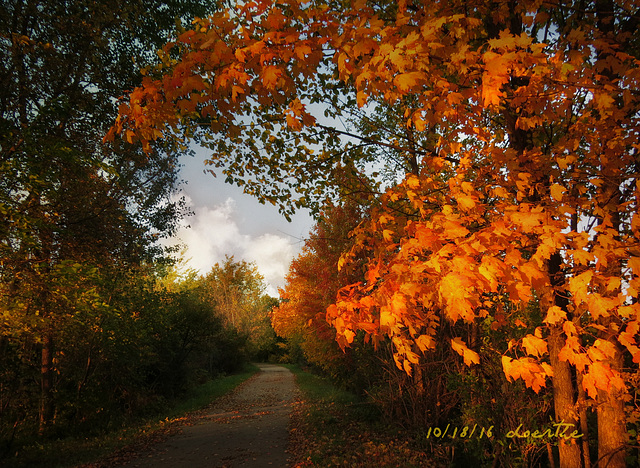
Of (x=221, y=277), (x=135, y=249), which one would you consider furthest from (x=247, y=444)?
(x=221, y=277)

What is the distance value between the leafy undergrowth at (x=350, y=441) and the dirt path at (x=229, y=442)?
18.9 inches

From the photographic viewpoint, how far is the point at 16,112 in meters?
6.60

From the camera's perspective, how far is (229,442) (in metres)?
8.41

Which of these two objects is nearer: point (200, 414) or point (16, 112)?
point (16, 112)

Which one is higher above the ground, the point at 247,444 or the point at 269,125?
the point at 269,125

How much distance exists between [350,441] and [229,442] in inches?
123

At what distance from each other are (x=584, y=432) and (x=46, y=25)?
11.1 m

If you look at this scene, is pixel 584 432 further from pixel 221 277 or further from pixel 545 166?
pixel 221 277

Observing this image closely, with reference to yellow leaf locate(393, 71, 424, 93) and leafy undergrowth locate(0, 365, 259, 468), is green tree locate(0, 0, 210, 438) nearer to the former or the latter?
leafy undergrowth locate(0, 365, 259, 468)

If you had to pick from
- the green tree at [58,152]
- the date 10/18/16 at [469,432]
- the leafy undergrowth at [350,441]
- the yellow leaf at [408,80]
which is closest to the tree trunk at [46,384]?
the green tree at [58,152]

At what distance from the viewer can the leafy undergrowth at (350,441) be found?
6348 millimetres

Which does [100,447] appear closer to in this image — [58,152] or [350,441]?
[350,441]

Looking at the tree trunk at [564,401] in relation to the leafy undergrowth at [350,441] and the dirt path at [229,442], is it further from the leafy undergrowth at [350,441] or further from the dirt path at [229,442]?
the dirt path at [229,442]

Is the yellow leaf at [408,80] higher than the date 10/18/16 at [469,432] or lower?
higher
